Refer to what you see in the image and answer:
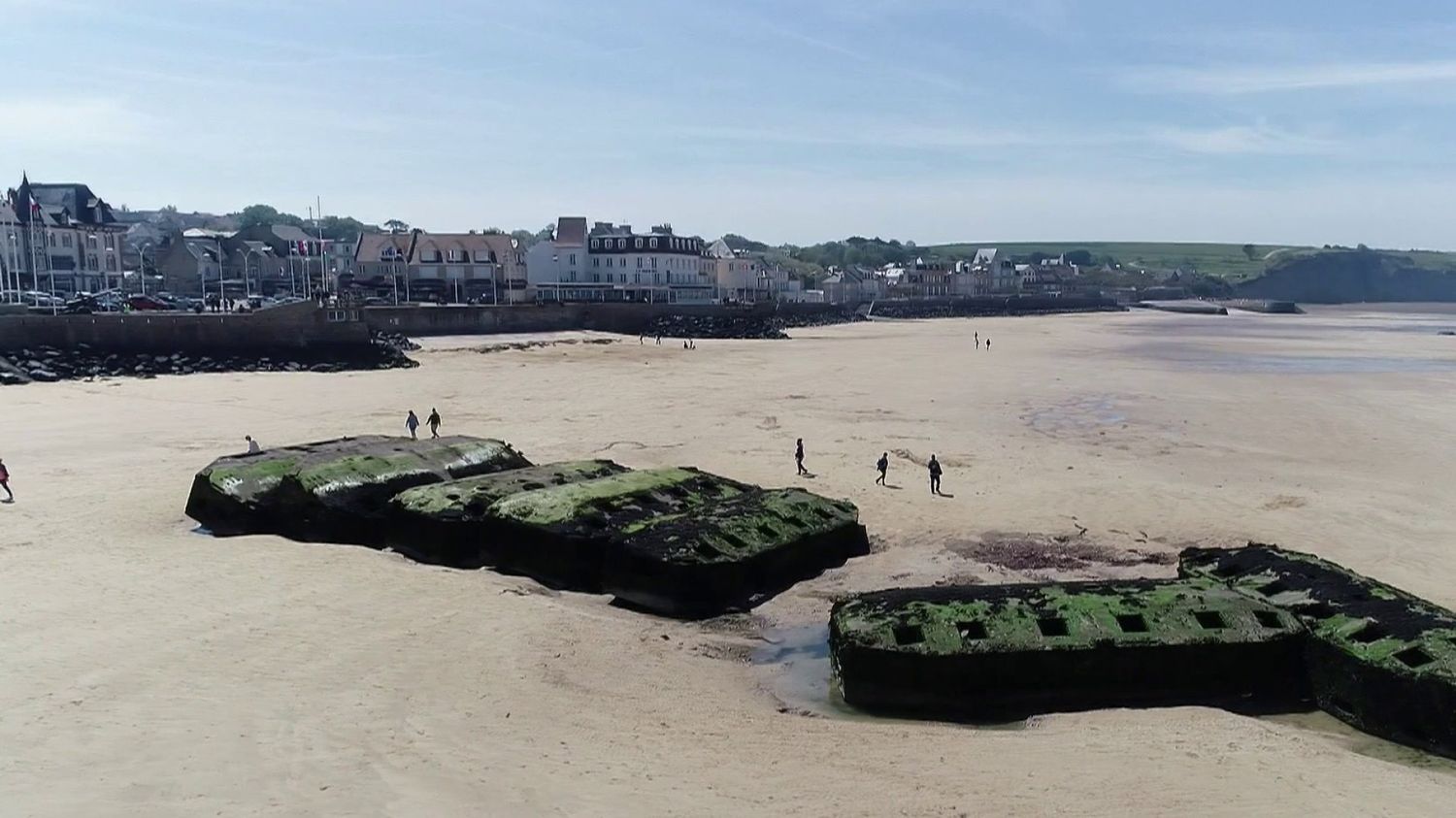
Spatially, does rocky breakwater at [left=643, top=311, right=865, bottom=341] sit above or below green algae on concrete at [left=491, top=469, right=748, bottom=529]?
above

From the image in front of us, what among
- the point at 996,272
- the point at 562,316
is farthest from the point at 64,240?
the point at 996,272

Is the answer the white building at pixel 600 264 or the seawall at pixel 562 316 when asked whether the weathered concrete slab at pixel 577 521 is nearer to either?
the seawall at pixel 562 316

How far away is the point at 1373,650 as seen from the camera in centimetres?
1180

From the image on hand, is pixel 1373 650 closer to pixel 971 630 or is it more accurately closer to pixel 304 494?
pixel 971 630

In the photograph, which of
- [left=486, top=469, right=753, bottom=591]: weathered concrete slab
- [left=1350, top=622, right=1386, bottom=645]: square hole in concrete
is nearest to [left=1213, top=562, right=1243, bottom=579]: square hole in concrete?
[left=1350, top=622, right=1386, bottom=645]: square hole in concrete

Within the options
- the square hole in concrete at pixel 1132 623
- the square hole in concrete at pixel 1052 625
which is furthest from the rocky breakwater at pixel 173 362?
the square hole in concrete at pixel 1132 623

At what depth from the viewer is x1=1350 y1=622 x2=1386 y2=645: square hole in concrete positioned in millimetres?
12133

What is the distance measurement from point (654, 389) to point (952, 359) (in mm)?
27362

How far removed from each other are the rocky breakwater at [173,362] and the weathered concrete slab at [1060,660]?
45.3m

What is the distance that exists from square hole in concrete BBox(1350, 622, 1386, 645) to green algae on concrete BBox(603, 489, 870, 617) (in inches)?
350

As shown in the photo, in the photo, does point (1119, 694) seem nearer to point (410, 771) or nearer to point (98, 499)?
point (410, 771)

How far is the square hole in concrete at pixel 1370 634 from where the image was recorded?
12.1 metres

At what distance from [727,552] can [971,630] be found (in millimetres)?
5040

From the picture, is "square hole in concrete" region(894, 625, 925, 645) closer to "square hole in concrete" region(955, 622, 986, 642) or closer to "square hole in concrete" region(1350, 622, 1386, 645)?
"square hole in concrete" region(955, 622, 986, 642)
